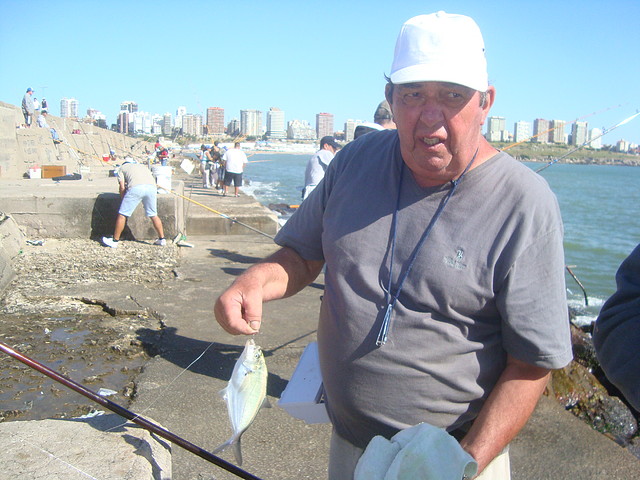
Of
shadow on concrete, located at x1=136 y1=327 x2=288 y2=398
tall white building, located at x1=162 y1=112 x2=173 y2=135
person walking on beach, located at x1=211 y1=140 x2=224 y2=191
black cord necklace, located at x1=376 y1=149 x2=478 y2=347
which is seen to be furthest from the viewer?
tall white building, located at x1=162 y1=112 x2=173 y2=135

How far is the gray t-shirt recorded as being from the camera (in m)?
1.88

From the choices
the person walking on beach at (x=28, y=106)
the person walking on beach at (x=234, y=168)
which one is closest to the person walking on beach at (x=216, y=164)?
the person walking on beach at (x=234, y=168)

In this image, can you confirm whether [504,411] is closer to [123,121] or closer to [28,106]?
[28,106]

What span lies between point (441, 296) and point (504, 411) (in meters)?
0.42

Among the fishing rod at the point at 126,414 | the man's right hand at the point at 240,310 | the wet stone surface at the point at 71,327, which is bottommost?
the wet stone surface at the point at 71,327

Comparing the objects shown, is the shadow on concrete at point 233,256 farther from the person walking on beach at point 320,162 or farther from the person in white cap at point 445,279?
the person in white cap at point 445,279

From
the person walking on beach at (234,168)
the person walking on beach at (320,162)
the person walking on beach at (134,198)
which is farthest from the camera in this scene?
the person walking on beach at (234,168)

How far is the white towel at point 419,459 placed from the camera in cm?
166

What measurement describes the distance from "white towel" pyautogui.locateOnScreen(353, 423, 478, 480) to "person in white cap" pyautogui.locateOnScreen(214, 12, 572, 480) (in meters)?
0.22

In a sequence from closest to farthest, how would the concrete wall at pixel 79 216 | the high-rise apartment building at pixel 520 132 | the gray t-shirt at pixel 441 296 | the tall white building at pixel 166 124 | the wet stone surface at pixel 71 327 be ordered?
the gray t-shirt at pixel 441 296
the wet stone surface at pixel 71 327
the concrete wall at pixel 79 216
the high-rise apartment building at pixel 520 132
the tall white building at pixel 166 124

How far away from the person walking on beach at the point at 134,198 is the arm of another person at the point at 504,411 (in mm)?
8146

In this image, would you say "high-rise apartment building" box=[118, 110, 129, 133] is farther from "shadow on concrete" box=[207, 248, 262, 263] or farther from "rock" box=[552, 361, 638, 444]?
"rock" box=[552, 361, 638, 444]

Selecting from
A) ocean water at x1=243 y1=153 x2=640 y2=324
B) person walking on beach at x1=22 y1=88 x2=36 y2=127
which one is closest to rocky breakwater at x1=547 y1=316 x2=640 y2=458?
ocean water at x1=243 y1=153 x2=640 y2=324

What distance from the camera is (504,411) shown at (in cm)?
193
